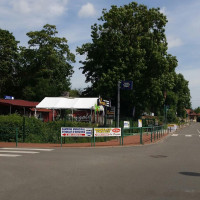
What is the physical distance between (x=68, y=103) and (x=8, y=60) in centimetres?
2309

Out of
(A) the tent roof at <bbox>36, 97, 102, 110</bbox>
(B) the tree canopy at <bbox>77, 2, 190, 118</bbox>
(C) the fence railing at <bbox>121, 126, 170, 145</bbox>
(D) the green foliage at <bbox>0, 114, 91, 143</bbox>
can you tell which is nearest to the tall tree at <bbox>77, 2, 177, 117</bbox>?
(B) the tree canopy at <bbox>77, 2, 190, 118</bbox>

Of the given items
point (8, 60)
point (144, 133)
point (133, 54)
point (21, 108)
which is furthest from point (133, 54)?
point (8, 60)

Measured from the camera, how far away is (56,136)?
64.7 feet

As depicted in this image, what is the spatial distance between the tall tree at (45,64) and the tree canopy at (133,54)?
12.8 meters

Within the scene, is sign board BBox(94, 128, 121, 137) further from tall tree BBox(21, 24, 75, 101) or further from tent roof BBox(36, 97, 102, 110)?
tall tree BBox(21, 24, 75, 101)

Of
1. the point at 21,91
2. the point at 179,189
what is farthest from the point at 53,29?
the point at 179,189

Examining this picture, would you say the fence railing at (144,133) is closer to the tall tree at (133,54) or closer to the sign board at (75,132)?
the sign board at (75,132)

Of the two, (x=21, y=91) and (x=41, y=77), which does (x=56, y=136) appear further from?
(x=21, y=91)

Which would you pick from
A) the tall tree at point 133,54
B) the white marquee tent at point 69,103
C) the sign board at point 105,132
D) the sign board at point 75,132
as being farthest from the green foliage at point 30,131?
the tall tree at point 133,54

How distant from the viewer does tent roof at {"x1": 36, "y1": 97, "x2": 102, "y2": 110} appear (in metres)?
32.4

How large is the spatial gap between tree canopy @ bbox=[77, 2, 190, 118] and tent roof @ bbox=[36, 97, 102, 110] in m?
3.70

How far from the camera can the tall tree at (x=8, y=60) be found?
50156 mm

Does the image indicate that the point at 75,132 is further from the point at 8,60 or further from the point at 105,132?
the point at 8,60

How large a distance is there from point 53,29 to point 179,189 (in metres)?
50.9
